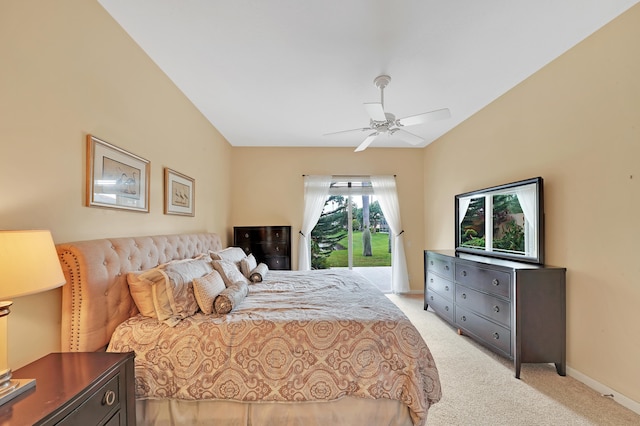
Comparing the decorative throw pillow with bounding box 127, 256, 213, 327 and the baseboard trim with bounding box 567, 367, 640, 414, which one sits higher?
the decorative throw pillow with bounding box 127, 256, 213, 327

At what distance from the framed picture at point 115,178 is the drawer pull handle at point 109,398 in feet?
3.62

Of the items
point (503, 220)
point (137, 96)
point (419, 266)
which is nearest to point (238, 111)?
point (137, 96)

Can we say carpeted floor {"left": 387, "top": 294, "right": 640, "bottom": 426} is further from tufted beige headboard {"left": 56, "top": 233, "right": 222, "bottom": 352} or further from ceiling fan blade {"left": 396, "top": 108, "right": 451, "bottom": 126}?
ceiling fan blade {"left": 396, "top": 108, "right": 451, "bottom": 126}

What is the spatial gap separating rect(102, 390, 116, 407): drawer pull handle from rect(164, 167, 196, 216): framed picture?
1.72 meters

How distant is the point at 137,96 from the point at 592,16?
355 cm

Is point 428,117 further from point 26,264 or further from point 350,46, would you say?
point 26,264

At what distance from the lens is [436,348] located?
2842 mm

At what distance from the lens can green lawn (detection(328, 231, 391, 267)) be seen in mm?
5145

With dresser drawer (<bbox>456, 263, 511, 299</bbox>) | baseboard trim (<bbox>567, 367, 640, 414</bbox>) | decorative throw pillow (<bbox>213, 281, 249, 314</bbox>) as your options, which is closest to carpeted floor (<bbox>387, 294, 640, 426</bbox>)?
baseboard trim (<bbox>567, 367, 640, 414</bbox>)

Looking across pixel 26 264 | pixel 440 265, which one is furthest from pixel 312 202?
pixel 26 264

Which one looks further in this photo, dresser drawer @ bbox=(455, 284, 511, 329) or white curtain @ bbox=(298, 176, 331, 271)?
white curtain @ bbox=(298, 176, 331, 271)

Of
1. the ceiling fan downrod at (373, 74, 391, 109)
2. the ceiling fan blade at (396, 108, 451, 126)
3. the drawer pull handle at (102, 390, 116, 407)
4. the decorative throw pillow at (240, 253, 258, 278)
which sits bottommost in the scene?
the drawer pull handle at (102, 390, 116, 407)

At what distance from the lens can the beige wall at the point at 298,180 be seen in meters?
4.85

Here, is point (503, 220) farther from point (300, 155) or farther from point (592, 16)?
point (300, 155)
